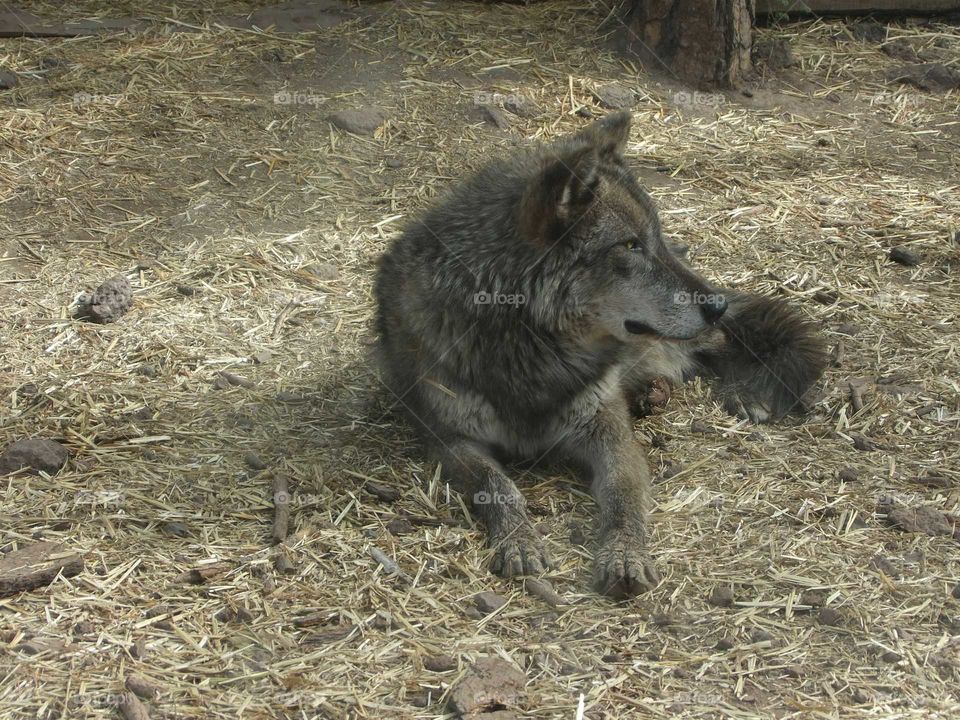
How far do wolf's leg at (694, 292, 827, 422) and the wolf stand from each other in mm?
17

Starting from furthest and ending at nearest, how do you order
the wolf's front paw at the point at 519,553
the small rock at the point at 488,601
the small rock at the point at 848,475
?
1. the small rock at the point at 848,475
2. the wolf's front paw at the point at 519,553
3. the small rock at the point at 488,601

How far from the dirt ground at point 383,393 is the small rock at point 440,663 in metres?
0.02

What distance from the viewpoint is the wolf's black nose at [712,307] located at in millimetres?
4910

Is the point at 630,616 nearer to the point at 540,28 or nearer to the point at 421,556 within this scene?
the point at 421,556

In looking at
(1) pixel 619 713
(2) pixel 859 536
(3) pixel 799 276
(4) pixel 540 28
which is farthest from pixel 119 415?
(4) pixel 540 28

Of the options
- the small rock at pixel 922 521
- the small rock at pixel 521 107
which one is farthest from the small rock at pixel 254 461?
the small rock at pixel 521 107

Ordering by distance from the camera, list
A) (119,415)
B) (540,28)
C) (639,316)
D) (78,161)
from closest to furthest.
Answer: (639,316)
(119,415)
(78,161)
(540,28)

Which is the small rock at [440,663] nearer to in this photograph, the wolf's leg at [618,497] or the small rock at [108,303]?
the wolf's leg at [618,497]

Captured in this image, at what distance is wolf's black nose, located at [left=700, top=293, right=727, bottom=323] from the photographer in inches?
193

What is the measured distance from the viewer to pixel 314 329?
6.53 meters

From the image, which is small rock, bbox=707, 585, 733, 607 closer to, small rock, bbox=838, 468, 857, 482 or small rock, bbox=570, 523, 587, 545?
small rock, bbox=570, 523, 587, 545

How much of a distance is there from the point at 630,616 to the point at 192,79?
20.0ft

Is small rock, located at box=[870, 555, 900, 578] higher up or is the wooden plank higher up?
the wooden plank

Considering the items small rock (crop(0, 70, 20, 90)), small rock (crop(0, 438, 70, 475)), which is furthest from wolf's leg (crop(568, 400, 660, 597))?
small rock (crop(0, 70, 20, 90))
